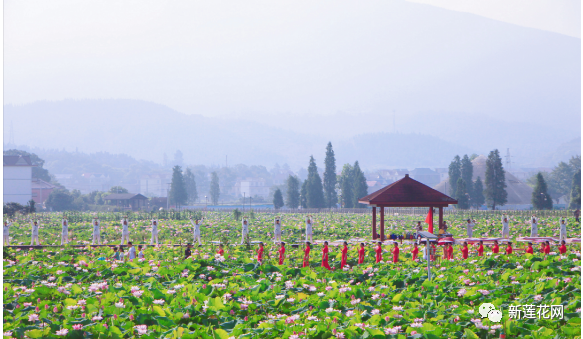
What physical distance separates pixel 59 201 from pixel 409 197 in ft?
134

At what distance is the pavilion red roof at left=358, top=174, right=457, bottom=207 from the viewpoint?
52.7 feet

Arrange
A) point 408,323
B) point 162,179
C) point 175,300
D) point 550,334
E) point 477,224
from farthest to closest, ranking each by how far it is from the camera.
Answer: point 162,179 < point 477,224 < point 175,300 < point 408,323 < point 550,334

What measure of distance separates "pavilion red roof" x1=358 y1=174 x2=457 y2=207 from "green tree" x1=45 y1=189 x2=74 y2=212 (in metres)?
38.0

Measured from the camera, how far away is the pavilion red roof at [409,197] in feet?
52.7

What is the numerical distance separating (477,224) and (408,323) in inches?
803

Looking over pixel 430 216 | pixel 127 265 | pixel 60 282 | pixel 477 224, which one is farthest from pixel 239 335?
pixel 477 224

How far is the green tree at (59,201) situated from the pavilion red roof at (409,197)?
37983 millimetres

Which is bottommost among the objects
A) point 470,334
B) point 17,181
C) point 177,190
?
point 470,334

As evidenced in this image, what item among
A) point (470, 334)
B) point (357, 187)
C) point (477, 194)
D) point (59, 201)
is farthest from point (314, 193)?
point (470, 334)

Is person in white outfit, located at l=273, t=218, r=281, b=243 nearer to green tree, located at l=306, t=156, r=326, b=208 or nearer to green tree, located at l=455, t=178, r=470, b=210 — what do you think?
green tree, located at l=455, t=178, r=470, b=210

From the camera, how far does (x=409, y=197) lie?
1619cm

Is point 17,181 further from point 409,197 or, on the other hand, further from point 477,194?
point 477,194

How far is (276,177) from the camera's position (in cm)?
14950

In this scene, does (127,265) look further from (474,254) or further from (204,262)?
(474,254)
